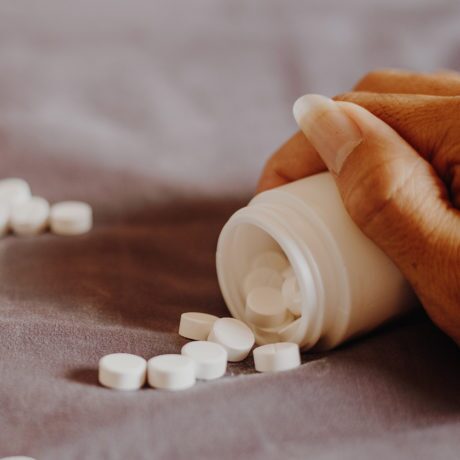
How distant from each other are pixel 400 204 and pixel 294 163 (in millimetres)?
216

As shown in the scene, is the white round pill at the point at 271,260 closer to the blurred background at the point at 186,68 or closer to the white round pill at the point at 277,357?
the white round pill at the point at 277,357

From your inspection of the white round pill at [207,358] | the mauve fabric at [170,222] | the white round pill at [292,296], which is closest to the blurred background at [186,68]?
the mauve fabric at [170,222]

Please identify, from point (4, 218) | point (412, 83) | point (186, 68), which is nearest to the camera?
point (412, 83)

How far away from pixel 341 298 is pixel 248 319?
0.14 m

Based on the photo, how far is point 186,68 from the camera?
1.57m

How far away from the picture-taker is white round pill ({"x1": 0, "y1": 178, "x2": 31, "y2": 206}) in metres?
1.22

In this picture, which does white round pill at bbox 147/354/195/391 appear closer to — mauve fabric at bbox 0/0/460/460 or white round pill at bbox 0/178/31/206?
mauve fabric at bbox 0/0/460/460

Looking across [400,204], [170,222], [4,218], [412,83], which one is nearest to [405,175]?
[400,204]

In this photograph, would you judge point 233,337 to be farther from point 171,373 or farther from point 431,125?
point 431,125

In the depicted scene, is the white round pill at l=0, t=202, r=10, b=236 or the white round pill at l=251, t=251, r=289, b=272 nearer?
the white round pill at l=251, t=251, r=289, b=272

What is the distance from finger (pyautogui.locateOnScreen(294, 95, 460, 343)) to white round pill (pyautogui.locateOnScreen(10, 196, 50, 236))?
0.53 metres

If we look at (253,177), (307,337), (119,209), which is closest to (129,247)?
(119,209)

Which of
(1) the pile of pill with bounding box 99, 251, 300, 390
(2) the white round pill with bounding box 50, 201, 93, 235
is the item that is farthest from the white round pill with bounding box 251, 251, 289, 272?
(2) the white round pill with bounding box 50, 201, 93, 235

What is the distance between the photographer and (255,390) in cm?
76
